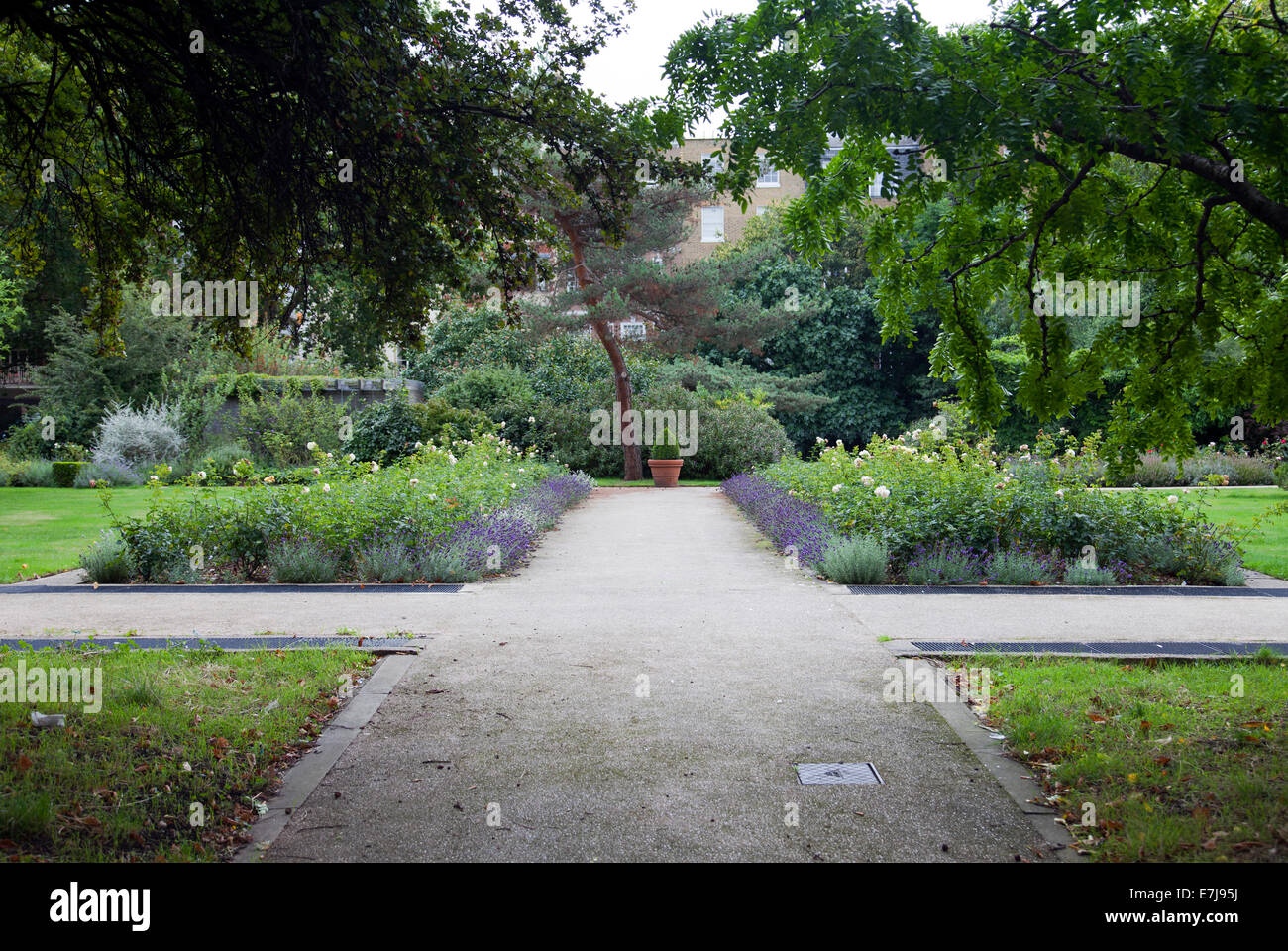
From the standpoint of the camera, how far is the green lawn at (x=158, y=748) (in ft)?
11.8

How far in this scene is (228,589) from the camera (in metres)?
8.94

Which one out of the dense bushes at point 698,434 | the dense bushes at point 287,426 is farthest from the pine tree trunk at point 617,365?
the dense bushes at point 287,426

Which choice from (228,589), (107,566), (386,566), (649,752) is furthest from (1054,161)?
(107,566)

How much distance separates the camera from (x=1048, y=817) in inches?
152

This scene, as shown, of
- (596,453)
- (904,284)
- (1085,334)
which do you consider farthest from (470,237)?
(1085,334)

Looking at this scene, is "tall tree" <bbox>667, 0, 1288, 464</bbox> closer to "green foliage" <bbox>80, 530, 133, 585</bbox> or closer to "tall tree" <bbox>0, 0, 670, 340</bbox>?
"tall tree" <bbox>0, 0, 670, 340</bbox>

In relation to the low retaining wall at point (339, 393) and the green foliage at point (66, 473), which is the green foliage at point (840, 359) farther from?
the green foliage at point (66, 473)

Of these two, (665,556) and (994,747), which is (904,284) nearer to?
(994,747)

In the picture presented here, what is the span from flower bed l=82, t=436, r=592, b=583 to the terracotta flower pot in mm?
11553

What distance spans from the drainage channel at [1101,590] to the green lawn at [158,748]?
521 centimetres
